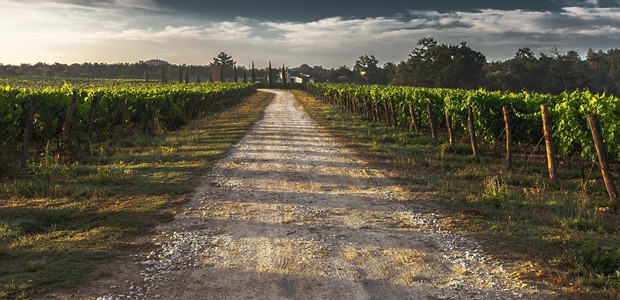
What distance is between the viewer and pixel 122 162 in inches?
517

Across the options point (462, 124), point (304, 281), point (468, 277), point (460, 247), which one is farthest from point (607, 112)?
point (304, 281)

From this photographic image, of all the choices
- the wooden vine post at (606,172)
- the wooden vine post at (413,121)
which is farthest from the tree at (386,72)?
the wooden vine post at (606,172)

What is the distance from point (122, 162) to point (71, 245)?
6968 mm

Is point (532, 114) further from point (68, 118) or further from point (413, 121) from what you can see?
point (68, 118)

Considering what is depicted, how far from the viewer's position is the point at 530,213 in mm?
8422

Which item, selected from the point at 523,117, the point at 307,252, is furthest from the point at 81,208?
the point at 523,117

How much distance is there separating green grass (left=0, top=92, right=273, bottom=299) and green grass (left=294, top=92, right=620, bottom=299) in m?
5.31

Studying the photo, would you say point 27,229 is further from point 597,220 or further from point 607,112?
point 607,112

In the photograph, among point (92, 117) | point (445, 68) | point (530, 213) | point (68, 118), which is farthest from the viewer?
point (445, 68)

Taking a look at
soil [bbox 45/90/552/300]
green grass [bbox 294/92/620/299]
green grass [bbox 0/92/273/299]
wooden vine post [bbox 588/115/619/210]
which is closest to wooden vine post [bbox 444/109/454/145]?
green grass [bbox 294/92/620/299]

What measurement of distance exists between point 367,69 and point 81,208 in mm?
151625

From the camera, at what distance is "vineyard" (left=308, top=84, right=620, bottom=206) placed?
39.4 feet

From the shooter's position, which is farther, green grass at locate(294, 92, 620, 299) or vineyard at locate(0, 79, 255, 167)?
vineyard at locate(0, 79, 255, 167)

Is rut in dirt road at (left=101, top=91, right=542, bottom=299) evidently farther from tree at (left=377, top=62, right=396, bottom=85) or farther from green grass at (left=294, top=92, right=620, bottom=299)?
tree at (left=377, top=62, right=396, bottom=85)
